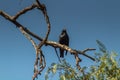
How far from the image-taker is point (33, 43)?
12.2 feet

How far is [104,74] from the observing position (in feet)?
21.6

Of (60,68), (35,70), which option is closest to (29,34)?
(35,70)

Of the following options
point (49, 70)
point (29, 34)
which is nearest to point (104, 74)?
point (49, 70)

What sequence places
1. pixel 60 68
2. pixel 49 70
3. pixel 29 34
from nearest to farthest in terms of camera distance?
pixel 29 34, pixel 49 70, pixel 60 68

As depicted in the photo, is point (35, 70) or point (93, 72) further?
point (93, 72)

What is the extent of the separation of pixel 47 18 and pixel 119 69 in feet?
11.0

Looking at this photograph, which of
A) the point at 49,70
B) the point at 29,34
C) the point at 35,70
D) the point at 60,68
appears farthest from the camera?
the point at 60,68

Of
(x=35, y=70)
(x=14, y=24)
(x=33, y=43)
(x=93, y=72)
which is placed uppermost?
(x=93, y=72)

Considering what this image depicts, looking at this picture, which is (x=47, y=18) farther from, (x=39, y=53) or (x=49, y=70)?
(x=49, y=70)

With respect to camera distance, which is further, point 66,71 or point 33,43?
point 66,71

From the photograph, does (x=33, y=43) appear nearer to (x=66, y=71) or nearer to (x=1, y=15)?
(x=1, y=15)

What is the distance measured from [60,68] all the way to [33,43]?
282 cm

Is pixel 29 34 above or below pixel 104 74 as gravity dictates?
below

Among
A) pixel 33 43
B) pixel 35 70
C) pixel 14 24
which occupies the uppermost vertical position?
pixel 14 24
